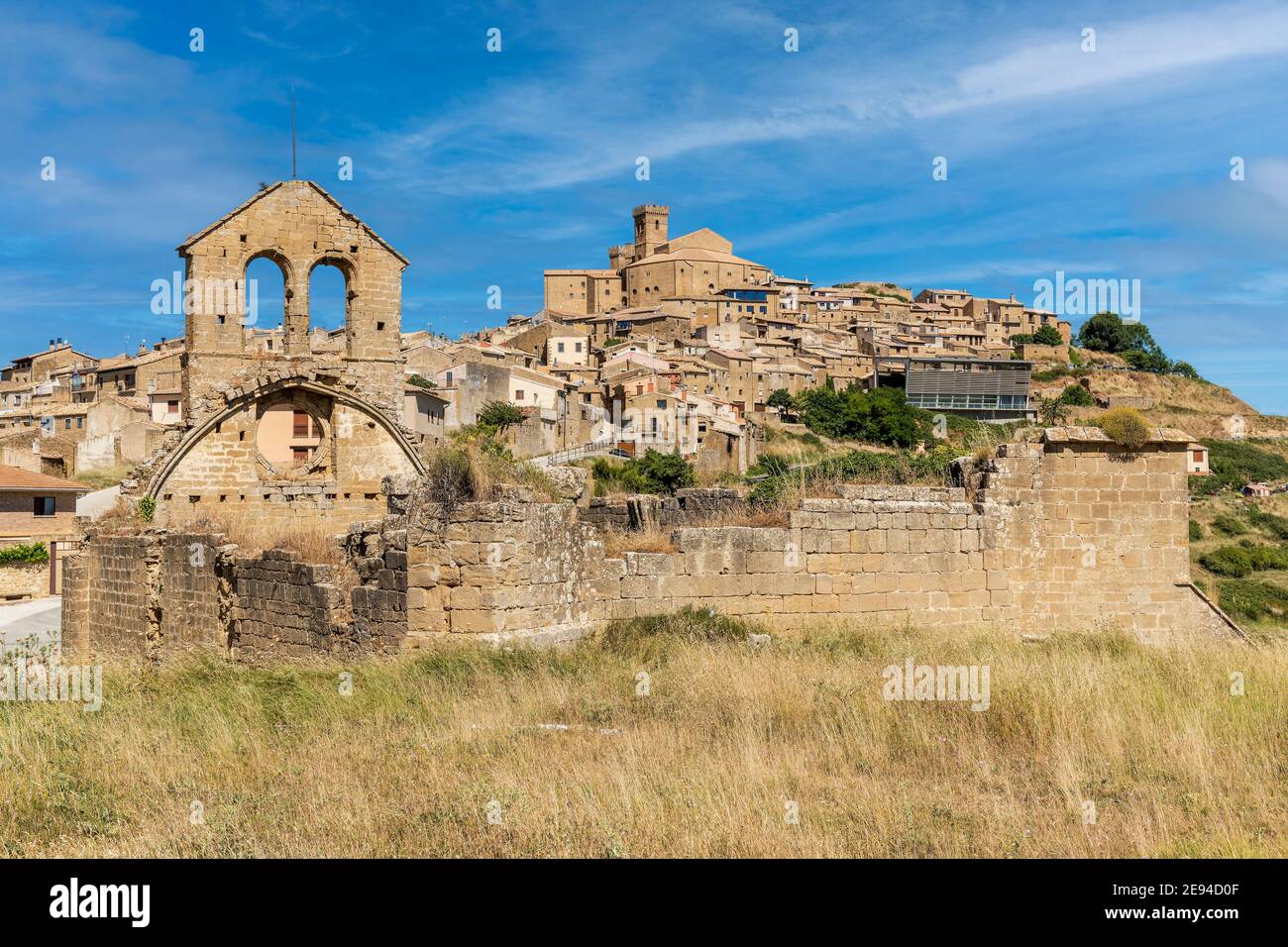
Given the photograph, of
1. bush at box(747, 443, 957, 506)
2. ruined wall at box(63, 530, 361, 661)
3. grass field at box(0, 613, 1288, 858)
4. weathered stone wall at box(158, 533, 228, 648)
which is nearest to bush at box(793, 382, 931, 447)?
bush at box(747, 443, 957, 506)

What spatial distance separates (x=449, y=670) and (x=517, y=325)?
365 ft

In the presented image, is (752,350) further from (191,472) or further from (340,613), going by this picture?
(340,613)

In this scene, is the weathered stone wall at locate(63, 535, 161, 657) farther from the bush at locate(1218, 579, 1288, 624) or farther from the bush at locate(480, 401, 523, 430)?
the bush at locate(480, 401, 523, 430)

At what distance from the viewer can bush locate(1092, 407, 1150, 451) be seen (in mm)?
11875

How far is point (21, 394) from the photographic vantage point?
80.1 metres

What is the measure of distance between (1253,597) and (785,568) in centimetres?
2702

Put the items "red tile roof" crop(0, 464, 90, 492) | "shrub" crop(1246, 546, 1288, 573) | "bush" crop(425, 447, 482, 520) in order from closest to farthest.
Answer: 1. "bush" crop(425, 447, 482, 520)
2. "red tile roof" crop(0, 464, 90, 492)
3. "shrub" crop(1246, 546, 1288, 573)

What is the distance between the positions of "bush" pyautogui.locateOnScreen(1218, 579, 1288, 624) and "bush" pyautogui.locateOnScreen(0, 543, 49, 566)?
35.0 meters

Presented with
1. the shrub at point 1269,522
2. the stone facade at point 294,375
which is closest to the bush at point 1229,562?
the shrub at point 1269,522

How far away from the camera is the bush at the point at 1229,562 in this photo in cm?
4034

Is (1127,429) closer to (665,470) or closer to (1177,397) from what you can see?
(665,470)

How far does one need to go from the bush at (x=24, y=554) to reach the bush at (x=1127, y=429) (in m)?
34.9

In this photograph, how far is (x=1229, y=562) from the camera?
41094 millimetres
